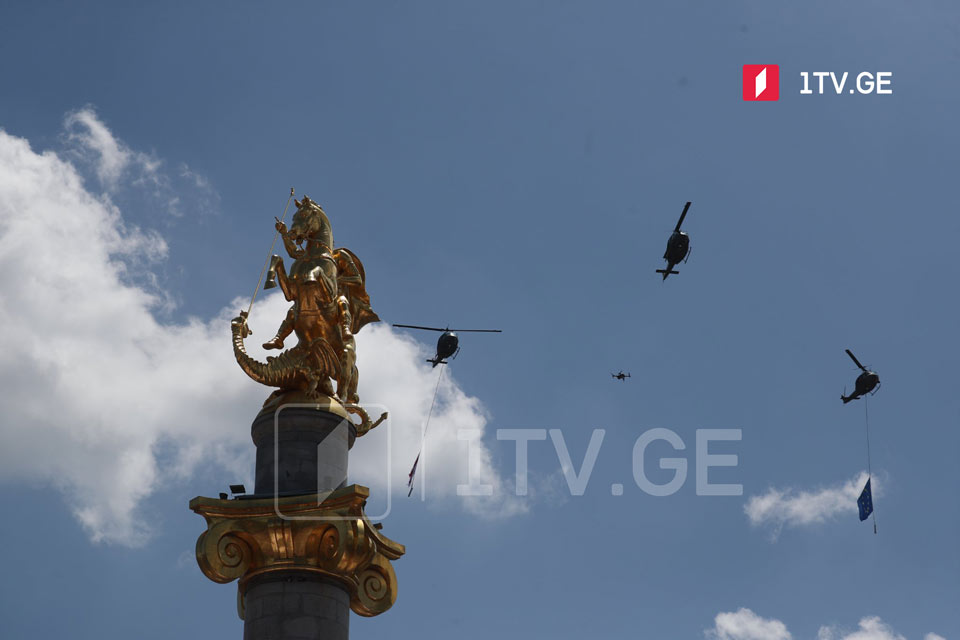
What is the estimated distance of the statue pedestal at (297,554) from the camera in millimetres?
30156

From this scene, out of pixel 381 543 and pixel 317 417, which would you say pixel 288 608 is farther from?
pixel 317 417

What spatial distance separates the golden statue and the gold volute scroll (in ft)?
11.1

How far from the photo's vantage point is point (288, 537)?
3066 centimetres

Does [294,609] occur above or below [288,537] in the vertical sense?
below

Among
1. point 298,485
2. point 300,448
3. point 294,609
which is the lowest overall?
point 294,609

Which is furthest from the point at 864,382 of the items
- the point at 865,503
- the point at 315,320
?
the point at 315,320

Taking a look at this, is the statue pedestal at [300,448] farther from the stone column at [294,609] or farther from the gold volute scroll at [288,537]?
the stone column at [294,609]

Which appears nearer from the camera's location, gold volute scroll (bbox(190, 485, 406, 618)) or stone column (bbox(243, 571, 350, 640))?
stone column (bbox(243, 571, 350, 640))

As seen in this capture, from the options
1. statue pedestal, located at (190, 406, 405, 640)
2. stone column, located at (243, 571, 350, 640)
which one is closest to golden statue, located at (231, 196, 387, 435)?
statue pedestal, located at (190, 406, 405, 640)

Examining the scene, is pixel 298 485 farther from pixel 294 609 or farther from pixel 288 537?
pixel 294 609

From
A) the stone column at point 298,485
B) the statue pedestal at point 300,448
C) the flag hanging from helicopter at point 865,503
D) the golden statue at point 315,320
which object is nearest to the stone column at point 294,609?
A: the stone column at point 298,485

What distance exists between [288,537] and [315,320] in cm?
649

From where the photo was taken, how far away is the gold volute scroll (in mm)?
30594

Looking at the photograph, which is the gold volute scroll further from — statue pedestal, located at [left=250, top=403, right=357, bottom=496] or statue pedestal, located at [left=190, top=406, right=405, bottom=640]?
statue pedestal, located at [left=250, top=403, right=357, bottom=496]
